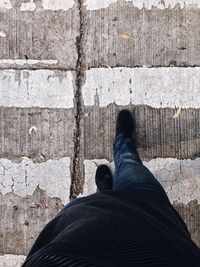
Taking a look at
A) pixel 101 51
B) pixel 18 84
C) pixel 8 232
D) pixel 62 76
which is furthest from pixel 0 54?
pixel 8 232

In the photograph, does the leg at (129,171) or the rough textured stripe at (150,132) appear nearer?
the leg at (129,171)

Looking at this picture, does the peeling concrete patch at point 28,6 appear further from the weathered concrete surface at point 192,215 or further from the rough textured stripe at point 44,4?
the weathered concrete surface at point 192,215

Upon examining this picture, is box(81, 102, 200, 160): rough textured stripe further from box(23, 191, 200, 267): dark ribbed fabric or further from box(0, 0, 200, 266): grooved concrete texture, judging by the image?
box(23, 191, 200, 267): dark ribbed fabric

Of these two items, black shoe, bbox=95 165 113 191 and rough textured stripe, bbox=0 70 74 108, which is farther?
rough textured stripe, bbox=0 70 74 108

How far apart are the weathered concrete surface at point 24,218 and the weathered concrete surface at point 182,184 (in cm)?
31

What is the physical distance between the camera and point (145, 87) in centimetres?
350

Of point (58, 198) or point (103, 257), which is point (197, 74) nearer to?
point (58, 198)

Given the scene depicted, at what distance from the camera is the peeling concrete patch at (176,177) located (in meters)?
3.43

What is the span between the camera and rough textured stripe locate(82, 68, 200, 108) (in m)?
3.48

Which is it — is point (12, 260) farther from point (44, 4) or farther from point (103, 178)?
point (44, 4)

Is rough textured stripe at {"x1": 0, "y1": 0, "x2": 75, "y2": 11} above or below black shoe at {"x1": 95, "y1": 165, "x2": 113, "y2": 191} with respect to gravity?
above

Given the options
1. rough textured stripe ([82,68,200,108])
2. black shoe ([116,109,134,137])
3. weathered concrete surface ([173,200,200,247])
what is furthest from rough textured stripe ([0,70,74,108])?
weathered concrete surface ([173,200,200,247])

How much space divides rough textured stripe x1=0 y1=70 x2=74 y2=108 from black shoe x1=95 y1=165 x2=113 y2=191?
0.54 m

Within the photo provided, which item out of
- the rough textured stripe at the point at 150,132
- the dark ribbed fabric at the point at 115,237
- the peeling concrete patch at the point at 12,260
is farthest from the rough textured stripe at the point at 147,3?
the peeling concrete patch at the point at 12,260
